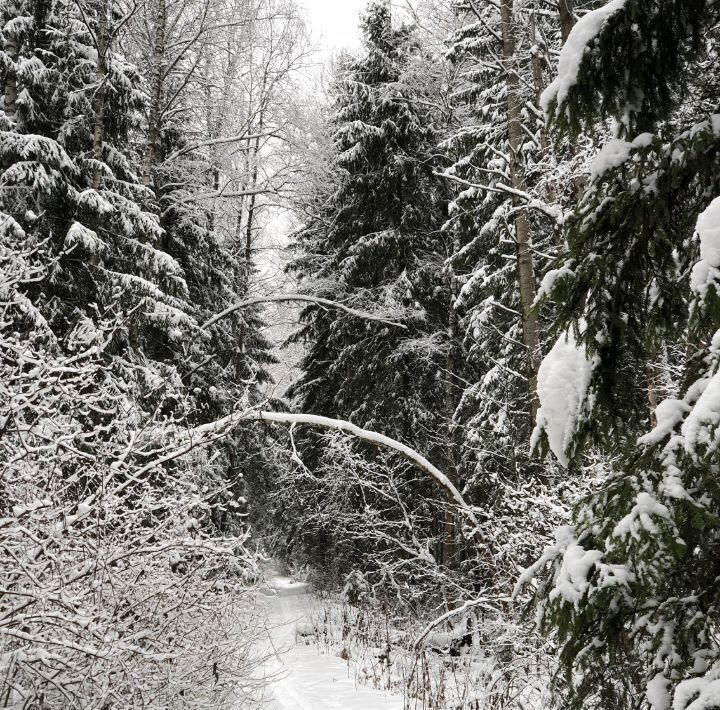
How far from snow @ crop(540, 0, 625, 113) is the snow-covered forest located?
1 cm

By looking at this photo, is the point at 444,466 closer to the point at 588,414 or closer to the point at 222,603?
the point at 222,603

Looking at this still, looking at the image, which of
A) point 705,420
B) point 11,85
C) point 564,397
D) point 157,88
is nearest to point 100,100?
point 11,85

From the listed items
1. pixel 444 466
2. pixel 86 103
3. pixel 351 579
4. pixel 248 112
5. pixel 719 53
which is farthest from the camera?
pixel 444 466

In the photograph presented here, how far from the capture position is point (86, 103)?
1026 cm

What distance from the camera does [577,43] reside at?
2.66 m

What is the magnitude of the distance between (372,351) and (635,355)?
12.2 m

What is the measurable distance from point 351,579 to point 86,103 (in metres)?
11.3

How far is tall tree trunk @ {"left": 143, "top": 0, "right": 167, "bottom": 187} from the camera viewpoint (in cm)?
1161

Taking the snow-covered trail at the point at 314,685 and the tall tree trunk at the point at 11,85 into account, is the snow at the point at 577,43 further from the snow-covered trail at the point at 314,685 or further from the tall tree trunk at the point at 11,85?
the tall tree trunk at the point at 11,85

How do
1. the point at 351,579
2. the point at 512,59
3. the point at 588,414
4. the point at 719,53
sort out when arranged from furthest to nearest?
the point at 351,579 < the point at 512,59 < the point at 719,53 < the point at 588,414

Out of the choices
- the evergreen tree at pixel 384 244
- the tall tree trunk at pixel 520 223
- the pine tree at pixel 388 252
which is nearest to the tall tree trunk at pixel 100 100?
the pine tree at pixel 388 252

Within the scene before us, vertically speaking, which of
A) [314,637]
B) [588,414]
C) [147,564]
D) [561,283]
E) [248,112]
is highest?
[248,112]

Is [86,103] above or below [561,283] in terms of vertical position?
above

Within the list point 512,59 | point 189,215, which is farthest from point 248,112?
point 512,59
